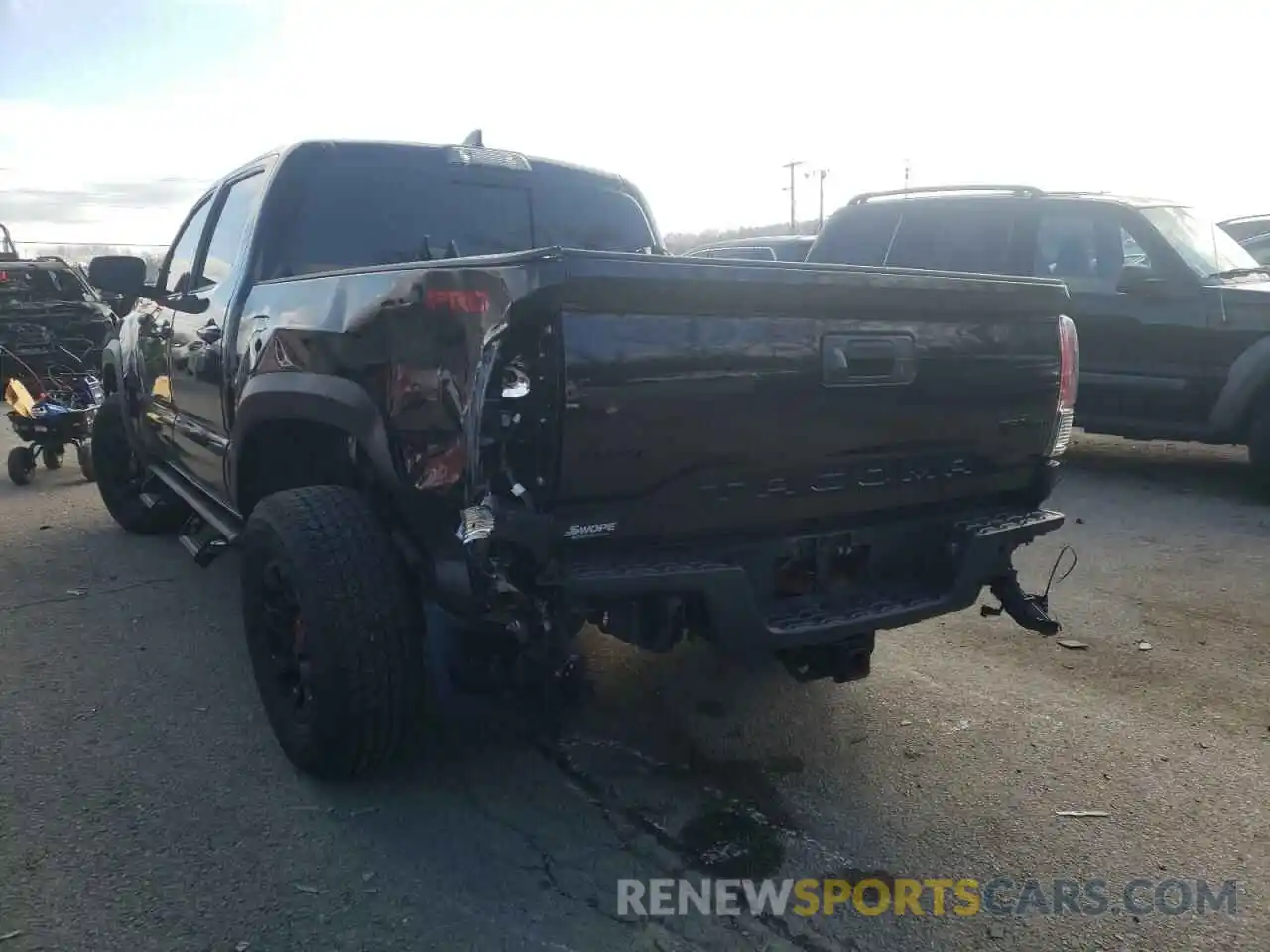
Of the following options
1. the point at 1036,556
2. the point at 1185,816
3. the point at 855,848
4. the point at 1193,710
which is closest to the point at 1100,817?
the point at 1185,816

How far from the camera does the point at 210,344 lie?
419 cm

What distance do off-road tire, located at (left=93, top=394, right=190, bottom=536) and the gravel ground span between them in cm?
156

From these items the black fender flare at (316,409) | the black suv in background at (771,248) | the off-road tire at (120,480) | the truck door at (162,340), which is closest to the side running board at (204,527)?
the truck door at (162,340)

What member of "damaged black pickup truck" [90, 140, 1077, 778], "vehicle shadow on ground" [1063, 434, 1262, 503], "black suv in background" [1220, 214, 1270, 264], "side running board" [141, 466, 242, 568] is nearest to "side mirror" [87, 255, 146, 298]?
"side running board" [141, 466, 242, 568]

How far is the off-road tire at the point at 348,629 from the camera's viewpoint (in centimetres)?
290

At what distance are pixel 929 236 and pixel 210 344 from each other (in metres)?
5.67

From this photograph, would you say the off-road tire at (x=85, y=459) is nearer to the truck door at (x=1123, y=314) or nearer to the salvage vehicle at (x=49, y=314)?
the salvage vehicle at (x=49, y=314)

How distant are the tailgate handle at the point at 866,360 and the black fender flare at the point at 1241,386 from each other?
16.4ft

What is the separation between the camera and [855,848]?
2.88m

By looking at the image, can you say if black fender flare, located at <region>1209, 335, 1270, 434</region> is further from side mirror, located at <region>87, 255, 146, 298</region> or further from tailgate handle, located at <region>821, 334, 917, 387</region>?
side mirror, located at <region>87, 255, 146, 298</region>

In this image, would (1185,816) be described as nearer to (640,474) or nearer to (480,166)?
(640,474)

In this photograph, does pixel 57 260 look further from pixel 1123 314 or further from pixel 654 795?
pixel 654 795
